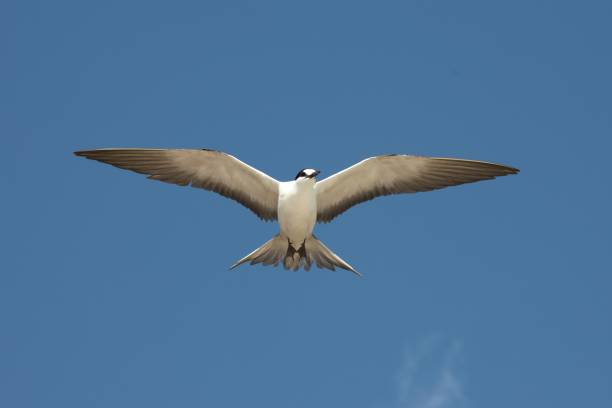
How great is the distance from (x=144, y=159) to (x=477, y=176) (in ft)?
17.8

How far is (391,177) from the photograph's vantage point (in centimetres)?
1455

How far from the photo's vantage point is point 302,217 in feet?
45.9

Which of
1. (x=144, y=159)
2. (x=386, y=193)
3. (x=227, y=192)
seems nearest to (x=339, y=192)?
(x=386, y=193)

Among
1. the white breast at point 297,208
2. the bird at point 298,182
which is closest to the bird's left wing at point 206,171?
the bird at point 298,182

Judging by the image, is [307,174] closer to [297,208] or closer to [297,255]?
[297,208]

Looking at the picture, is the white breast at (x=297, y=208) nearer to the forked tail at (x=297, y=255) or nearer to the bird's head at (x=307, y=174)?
the bird's head at (x=307, y=174)

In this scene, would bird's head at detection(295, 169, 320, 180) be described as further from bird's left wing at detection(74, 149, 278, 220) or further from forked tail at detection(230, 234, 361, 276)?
forked tail at detection(230, 234, 361, 276)

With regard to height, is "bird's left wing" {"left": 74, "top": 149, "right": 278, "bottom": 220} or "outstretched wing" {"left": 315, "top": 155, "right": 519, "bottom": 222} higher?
"outstretched wing" {"left": 315, "top": 155, "right": 519, "bottom": 222}

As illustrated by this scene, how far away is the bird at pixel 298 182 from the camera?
45.8 feet

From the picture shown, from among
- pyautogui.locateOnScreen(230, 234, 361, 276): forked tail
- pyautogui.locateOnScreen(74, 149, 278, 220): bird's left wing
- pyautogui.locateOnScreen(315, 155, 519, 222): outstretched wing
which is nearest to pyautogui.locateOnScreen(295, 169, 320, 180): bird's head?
pyautogui.locateOnScreen(315, 155, 519, 222): outstretched wing

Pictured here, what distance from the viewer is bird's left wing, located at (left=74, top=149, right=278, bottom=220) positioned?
13844 millimetres

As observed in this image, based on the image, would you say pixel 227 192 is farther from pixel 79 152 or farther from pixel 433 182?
pixel 433 182

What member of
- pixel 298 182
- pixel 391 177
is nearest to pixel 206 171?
pixel 298 182

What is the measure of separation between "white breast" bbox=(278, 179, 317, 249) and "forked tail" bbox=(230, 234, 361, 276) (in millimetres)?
232
